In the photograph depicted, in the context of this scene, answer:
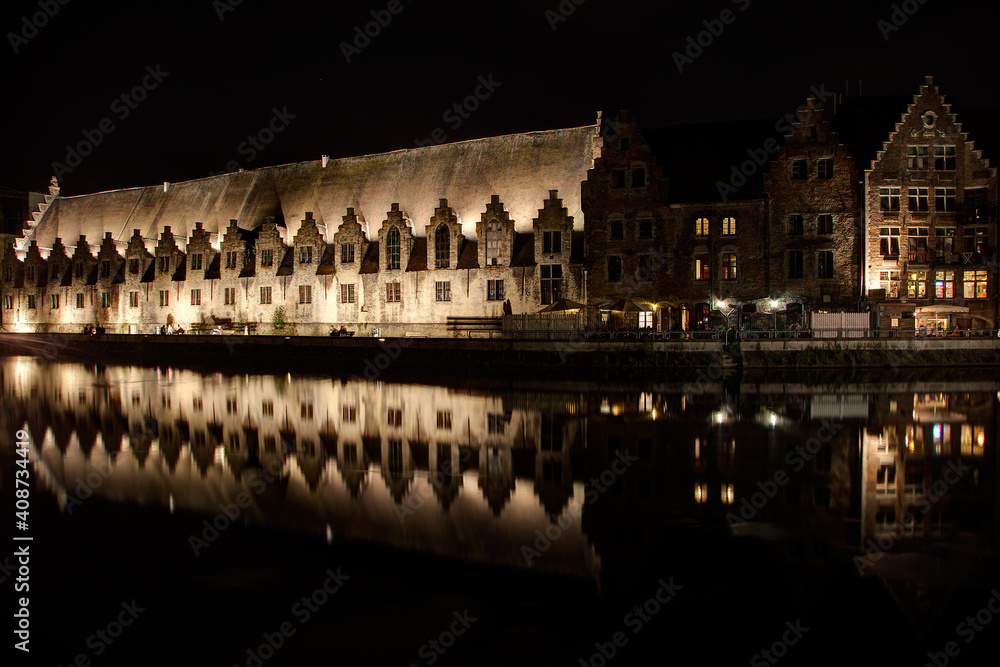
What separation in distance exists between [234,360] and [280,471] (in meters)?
34.5

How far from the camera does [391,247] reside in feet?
173

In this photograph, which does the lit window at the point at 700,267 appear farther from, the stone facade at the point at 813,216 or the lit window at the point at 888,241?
the lit window at the point at 888,241

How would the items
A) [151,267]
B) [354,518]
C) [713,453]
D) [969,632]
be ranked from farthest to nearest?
[151,267] → [713,453] → [354,518] → [969,632]

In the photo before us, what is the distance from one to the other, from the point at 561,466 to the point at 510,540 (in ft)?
17.6

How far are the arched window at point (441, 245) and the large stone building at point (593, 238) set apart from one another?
0.31 ft

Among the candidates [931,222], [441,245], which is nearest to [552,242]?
[441,245]

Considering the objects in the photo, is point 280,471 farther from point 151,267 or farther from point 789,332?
point 151,267

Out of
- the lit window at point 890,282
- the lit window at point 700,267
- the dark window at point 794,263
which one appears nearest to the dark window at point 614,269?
the lit window at point 700,267

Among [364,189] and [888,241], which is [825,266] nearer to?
[888,241]

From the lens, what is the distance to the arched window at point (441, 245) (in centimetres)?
5028

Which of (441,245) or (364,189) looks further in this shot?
(364,189)

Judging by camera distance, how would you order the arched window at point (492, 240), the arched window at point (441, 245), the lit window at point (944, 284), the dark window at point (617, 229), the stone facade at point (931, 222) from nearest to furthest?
1. the stone facade at point (931, 222)
2. the lit window at point (944, 284)
3. the dark window at point (617, 229)
4. the arched window at point (492, 240)
5. the arched window at point (441, 245)

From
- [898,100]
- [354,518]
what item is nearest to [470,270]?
Answer: [898,100]

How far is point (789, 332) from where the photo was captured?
35438 millimetres
